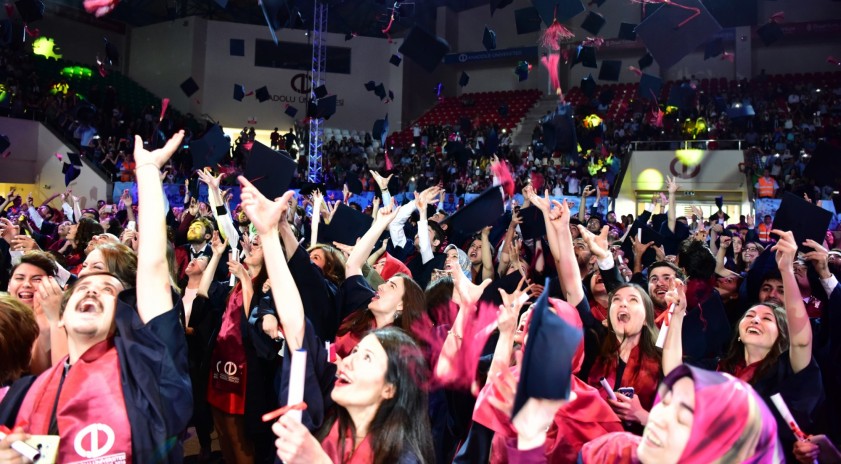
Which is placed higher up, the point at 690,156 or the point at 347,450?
the point at 690,156

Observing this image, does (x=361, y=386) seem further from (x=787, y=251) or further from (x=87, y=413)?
(x=787, y=251)

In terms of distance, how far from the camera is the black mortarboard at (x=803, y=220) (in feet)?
11.6

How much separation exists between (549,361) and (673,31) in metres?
4.85

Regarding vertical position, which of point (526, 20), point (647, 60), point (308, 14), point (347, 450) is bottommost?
point (347, 450)

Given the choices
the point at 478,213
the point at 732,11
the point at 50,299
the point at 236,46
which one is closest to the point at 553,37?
the point at 732,11

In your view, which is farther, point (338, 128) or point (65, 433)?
point (338, 128)

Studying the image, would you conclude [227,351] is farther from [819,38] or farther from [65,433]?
[819,38]

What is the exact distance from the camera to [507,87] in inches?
888

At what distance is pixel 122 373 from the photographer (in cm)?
169

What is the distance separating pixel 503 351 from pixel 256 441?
6.05 feet

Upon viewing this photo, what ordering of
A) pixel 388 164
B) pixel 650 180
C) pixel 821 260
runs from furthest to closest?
1. pixel 388 164
2. pixel 650 180
3. pixel 821 260

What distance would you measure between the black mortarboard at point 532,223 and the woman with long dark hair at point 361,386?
3.11 metres

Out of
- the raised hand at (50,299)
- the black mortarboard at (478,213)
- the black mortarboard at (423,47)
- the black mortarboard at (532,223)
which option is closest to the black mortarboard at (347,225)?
the black mortarboard at (478,213)

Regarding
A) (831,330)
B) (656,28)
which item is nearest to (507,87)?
(656,28)
